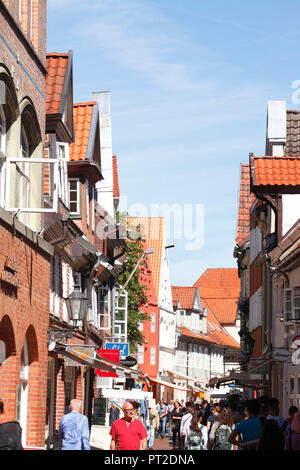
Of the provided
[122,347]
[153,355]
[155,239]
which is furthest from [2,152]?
[155,239]

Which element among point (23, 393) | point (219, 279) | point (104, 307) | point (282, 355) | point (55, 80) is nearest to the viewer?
point (23, 393)

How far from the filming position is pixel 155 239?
7900cm

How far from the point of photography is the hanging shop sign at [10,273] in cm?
1463

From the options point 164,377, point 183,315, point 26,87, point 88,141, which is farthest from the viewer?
point 183,315

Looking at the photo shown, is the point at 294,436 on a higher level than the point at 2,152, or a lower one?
lower

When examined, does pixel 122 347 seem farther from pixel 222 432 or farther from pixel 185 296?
pixel 185 296

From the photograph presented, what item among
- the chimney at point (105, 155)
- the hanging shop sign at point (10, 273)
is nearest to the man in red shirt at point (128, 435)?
the hanging shop sign at point (10, 273)

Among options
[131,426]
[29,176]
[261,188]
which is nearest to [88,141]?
[261,188]

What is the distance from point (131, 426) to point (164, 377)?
65.0 metres

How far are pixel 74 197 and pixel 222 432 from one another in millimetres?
14669

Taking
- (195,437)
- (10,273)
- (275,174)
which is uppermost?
(275,174)

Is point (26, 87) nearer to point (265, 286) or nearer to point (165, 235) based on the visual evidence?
point (265, 286)

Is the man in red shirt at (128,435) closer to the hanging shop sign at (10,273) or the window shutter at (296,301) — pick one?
the hanging shop sign at (10,273)

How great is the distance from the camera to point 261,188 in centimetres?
3347
